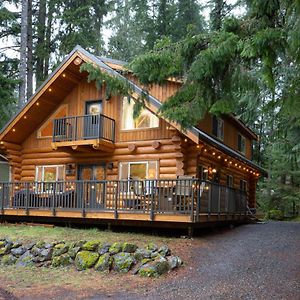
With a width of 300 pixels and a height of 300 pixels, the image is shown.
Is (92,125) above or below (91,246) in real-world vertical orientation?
above

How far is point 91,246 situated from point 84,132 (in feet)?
22.4

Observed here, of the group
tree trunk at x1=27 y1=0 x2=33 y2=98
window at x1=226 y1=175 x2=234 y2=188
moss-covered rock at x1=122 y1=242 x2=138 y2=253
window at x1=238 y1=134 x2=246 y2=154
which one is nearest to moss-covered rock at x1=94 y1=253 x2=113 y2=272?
moss-covered rock at x1=122 y1=242 x2=138 y2=253

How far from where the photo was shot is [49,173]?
19.1 m

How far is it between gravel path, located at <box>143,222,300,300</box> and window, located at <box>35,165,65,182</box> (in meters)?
A: 8.35

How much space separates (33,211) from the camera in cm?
1520

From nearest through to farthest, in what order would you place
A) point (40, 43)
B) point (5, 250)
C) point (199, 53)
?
point (199, 53)
point (5, 250)
point (40, 43)

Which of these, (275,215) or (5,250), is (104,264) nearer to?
(5,250)

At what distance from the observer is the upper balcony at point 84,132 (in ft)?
54.6

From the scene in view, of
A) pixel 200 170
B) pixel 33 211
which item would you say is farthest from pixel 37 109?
pixel 200 170

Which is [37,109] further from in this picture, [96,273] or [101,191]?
[96,273]

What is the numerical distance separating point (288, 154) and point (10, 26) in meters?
18.8

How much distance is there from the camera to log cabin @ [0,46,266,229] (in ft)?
43.7

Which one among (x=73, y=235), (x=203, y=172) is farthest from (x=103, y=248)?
(x=203, y=172)

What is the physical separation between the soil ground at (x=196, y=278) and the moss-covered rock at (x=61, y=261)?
33 centimetres
